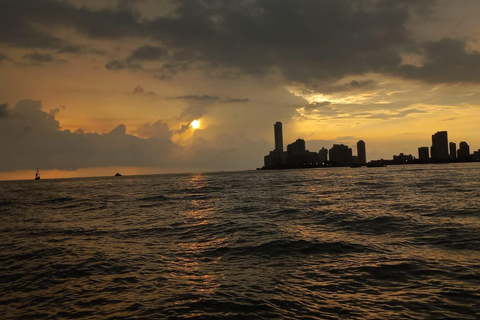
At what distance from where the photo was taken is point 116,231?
986 inches

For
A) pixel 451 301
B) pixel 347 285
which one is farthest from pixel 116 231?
pixel 451 301

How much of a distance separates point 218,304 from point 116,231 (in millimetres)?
17328

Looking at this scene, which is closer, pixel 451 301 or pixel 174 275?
pixel 451 301

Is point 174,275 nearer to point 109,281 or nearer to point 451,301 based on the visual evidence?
point 109,281

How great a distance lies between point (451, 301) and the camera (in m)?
10.1

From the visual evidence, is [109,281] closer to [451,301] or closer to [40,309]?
[40,309]

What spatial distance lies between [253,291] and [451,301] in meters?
6.44

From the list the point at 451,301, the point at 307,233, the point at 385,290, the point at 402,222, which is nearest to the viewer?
the point at 451,301

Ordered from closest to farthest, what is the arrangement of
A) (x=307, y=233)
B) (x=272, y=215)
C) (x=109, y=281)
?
(x=109, y=281) → (x=307, y=233) → (x=272, y=215)

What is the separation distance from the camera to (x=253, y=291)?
446 inches

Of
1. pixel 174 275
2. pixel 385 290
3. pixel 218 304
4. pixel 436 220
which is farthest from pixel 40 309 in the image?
pixel 436 220

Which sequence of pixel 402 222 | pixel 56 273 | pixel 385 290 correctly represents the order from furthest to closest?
pixel 402 222, pixel 56 273, pixel 385 290

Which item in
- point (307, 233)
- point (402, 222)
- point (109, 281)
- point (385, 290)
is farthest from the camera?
point (402, 222)

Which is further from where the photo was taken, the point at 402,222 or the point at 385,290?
the point at 402,222
